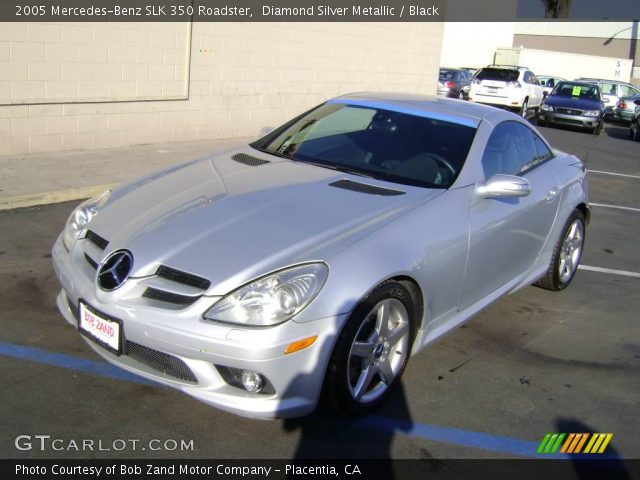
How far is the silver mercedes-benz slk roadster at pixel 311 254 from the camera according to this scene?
3.18 meters

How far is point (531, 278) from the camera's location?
523cm

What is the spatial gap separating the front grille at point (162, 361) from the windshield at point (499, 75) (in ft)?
71.5

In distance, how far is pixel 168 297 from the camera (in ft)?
10.7

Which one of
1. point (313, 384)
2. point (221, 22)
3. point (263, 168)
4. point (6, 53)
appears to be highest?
point (221, 22)

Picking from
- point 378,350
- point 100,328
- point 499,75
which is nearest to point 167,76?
point 100,328

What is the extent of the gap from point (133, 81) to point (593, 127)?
14.5 m

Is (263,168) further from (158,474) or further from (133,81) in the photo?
(133,81)

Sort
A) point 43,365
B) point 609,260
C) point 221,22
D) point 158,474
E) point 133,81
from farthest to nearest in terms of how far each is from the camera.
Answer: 1. point 221,22
2. point 133,81
3. point 609,260
4. point 43,365
5. point 158,474

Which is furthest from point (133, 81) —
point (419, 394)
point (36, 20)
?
point (419, 394)

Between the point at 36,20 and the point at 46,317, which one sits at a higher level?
the point at 36,20

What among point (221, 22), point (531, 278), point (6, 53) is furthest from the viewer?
point (221, 22)

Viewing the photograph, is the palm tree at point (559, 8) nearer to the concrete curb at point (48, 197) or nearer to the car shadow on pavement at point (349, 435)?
the concrete curb at point (48, 197)

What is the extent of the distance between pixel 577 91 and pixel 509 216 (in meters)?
19.1

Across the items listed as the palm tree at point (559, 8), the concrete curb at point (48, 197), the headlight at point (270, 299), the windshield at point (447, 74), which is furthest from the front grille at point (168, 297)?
the palm tree at point (559, 8)
